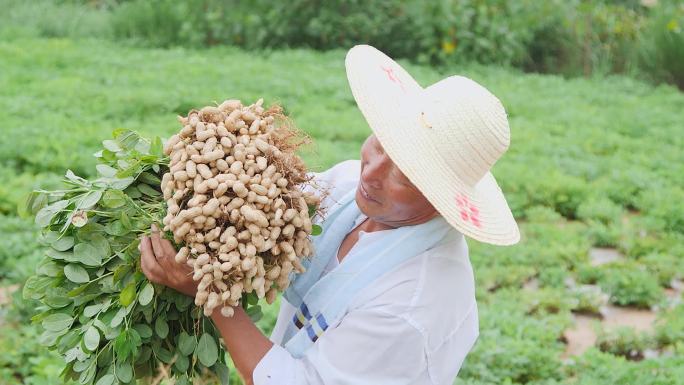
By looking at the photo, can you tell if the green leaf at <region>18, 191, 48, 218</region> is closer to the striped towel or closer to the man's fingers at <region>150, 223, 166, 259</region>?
the man's fingers at <region>150, 223, 166, 259</region>

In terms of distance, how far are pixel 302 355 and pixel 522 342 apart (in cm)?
187

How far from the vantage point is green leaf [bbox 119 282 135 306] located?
2066mm

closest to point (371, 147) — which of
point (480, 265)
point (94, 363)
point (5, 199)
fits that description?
point (94, 363)

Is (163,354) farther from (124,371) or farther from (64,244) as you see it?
(64,244)

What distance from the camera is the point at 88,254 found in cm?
213

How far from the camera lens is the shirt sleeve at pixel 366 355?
1.99 meters

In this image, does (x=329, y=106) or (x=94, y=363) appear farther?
(x=329, y=106)

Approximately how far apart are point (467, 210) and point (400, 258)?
18 cm

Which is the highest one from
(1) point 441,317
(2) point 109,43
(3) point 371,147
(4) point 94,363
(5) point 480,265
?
(3) point 371,147

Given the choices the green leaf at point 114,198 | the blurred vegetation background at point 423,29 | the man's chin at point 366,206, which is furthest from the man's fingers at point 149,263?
the blurred vegetation background at point 423,29

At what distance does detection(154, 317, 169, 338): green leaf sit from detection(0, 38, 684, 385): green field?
1.69ft

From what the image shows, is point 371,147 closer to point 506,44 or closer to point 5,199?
point 5,199

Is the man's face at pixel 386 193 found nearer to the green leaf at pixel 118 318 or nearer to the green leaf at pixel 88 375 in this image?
the green leaf at pixel 118 318

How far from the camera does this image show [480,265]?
15.0 feet
